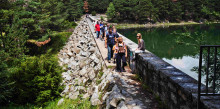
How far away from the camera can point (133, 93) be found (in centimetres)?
633

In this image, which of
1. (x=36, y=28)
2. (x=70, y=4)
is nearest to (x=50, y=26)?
(x=36, y=28)

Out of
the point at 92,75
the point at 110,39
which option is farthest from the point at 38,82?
the point at 110,39

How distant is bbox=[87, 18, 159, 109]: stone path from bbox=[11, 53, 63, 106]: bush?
460 centimetres

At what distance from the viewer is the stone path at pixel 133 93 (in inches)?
214

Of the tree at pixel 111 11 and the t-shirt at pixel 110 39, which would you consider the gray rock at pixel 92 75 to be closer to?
the t-shirt at pixel 110 39

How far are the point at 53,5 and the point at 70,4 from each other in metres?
42.9

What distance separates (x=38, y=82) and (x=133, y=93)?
6558mm

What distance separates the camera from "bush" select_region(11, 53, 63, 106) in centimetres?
1079

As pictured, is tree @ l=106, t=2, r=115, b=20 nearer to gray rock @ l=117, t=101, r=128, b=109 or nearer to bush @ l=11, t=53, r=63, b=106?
bush @ l=11, t=53, r=63, b=106

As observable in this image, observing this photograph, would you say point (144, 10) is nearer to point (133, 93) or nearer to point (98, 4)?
point (98, 4)

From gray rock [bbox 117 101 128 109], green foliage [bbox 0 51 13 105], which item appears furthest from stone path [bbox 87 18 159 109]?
green foliage [bbox 0 51 13 105]

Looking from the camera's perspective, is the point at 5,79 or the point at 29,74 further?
the point at 5,79

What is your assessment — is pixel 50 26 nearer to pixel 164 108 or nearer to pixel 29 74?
pixel 29 74

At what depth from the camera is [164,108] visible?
516cm
